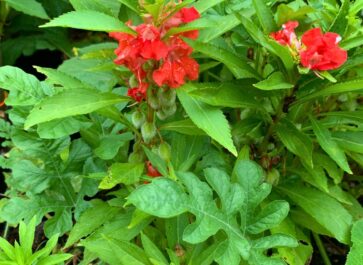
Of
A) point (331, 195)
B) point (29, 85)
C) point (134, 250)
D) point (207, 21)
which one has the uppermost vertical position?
point (207, 21)

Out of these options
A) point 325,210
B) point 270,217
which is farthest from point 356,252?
point 270,217

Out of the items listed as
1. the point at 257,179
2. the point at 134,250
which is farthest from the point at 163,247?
the point at 257,179

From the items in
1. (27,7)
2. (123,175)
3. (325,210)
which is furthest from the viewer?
(27,7)

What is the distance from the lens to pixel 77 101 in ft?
4.23

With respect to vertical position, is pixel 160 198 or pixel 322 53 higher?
pixel 322 53

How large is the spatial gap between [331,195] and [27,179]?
0.86 meters

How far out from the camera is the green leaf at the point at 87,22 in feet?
3.81

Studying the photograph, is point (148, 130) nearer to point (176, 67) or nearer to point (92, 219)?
point (176, 67)

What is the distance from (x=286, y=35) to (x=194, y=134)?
0.34 metres

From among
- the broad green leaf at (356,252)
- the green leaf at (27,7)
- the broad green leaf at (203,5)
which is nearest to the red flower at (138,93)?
the broad green leaf at (203,5)

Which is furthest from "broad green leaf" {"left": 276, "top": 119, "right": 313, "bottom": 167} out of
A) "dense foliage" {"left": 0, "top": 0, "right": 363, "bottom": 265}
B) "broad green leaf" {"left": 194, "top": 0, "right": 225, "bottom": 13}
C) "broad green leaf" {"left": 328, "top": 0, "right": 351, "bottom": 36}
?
"broad green leaf" {"left": 194, "top": 0, "right": 225, "bottom": 13}

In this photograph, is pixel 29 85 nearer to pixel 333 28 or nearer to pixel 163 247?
pixel 163 247

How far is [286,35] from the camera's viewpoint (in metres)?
1.30

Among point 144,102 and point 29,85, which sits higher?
point 29,85
